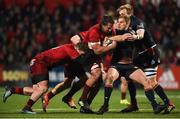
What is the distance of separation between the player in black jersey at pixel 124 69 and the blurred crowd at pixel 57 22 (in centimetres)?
1319

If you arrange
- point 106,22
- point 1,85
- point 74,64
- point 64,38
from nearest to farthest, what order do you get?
point 106,22
point 74,64
point 1,85
point 64,38

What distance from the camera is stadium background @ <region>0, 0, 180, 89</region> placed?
25484 mm

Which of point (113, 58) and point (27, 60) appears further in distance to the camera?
point (27, 60)

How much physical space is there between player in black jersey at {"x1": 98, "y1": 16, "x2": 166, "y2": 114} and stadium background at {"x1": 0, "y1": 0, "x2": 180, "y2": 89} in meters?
12.4

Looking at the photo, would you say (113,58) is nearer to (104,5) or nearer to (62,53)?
(62,53)

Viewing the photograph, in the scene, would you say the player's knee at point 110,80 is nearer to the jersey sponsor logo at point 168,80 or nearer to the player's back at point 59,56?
the player's back at point 59,56

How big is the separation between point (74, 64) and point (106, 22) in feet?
4.94

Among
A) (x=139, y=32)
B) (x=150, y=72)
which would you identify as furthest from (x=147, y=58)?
(x=139, y=32)

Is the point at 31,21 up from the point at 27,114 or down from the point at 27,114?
up

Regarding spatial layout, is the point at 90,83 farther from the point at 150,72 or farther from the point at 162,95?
the point at 162,95

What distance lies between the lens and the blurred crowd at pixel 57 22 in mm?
26484

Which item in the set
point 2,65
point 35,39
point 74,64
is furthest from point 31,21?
point 74,64

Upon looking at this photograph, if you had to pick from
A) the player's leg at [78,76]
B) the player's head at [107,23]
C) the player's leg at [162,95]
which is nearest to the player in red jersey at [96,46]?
the player's head at [107,23]

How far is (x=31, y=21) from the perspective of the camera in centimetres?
2784
